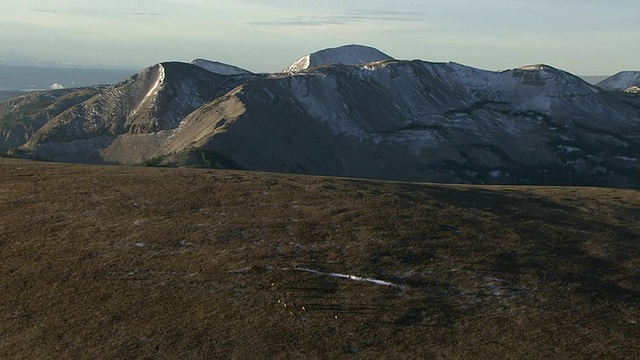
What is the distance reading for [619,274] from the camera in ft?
137

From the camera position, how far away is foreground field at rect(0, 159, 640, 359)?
32.0 m

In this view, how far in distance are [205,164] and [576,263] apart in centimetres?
10361

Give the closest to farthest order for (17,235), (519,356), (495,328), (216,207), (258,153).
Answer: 1. (519,356)
2. (495,328)
3. (17,235)
4. (216,207)
5. (258,153)

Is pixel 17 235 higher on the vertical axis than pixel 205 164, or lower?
higher

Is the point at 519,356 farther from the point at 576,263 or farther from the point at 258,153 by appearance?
the point at 258,153

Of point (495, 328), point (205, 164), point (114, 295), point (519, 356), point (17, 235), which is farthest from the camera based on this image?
point (205, 164)

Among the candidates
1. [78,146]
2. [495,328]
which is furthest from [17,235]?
[78,146]

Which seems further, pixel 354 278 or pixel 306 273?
pixel 306 273

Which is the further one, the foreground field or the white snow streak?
the white snow streak

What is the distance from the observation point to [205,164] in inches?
5399

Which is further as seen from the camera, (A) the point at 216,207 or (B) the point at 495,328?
(A) the point at 216,207

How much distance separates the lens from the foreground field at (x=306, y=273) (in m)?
32.0

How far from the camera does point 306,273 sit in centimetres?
3991

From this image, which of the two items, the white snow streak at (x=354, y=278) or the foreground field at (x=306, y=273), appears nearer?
the foreground field at (x=306, y=273)
